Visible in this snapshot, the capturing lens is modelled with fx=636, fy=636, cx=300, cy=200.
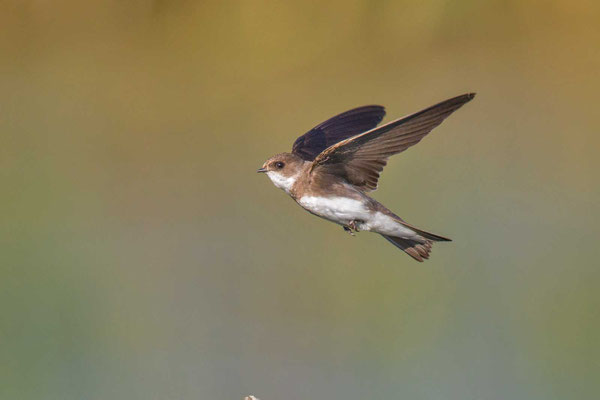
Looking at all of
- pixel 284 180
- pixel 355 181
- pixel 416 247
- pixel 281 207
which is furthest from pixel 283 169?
pixel 281 207

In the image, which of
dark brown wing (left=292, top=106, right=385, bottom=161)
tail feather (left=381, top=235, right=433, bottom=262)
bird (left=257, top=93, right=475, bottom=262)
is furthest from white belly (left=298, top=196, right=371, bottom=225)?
dark brown wing (left=292, top=106, right=385, bottom=161)

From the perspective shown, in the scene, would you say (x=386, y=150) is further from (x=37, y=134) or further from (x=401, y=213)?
(x=37, y=134)

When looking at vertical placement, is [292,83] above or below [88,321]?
above

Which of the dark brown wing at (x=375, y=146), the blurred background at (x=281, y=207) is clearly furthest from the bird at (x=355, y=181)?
the blurred background at (x=281, y=207)

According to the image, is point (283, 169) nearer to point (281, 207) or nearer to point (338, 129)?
point (338, 129)

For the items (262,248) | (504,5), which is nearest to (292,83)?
(262,248)

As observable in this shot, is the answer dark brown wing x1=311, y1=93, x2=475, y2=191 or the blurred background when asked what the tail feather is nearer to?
dark brown wing x1=311, y1=93, x2=475, y2=191
